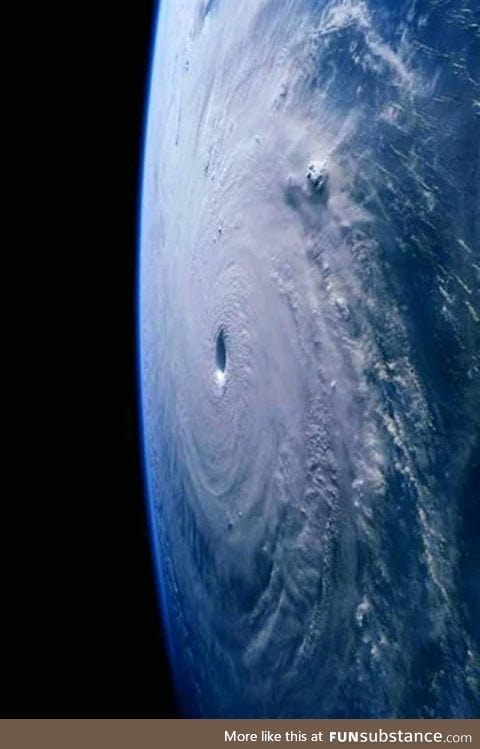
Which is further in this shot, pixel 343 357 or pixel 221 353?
pixel 221 353

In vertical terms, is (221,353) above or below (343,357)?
above

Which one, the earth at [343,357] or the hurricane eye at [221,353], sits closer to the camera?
the earth at [343,357]

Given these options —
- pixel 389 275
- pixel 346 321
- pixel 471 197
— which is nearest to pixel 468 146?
pixel 471 197

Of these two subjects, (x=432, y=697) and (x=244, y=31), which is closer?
(x=432, y=697)

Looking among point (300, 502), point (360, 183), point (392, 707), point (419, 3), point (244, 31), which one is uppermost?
point (244, 31)

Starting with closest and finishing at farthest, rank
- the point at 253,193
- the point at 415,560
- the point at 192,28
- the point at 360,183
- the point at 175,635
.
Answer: the point at 415,560, the point at 360,183, the point at 253,193, the point at 192,28, the point at 175,635

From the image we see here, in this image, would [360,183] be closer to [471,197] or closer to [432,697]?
[471,197]

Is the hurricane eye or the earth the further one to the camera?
the hurricane eye

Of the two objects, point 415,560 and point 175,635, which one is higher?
point 415,560
